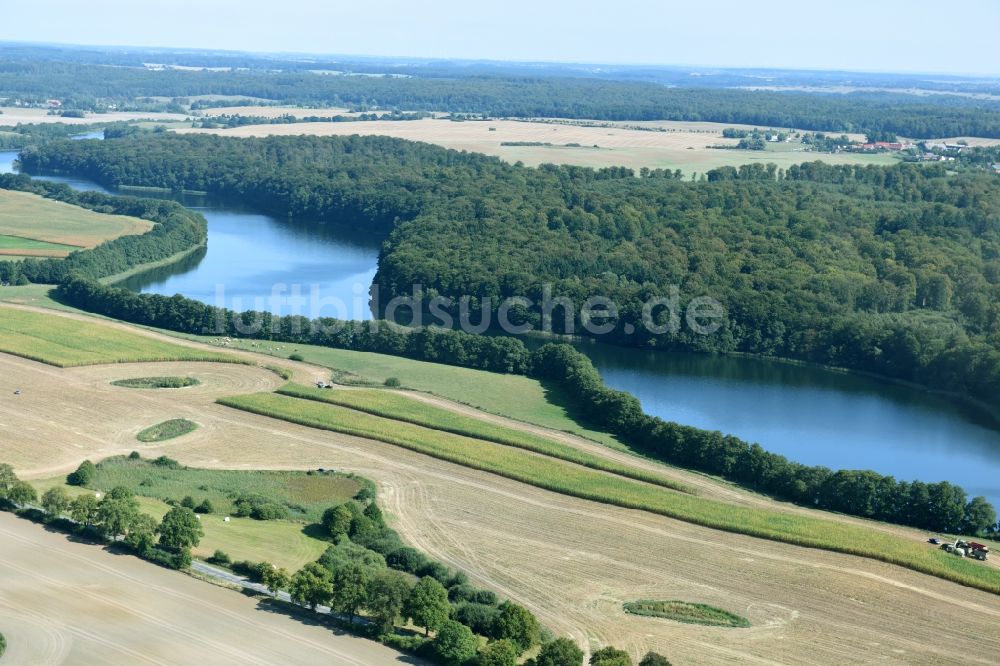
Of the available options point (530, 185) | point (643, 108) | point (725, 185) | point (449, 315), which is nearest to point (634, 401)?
point (449, 315)

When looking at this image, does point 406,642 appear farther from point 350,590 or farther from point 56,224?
point 56,224

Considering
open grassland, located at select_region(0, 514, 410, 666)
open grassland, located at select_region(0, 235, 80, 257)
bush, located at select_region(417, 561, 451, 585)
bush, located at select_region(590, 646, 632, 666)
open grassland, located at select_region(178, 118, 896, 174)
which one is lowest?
open grassland, located at select_region(0, 514, 410, 666)

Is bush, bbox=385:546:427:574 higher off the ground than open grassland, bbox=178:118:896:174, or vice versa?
open grassland, bbox=178:118:896:174

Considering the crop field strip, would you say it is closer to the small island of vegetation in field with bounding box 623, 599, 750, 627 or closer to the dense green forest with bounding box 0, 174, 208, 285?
the dense green forest with bounding box 0, 174, 208, 285

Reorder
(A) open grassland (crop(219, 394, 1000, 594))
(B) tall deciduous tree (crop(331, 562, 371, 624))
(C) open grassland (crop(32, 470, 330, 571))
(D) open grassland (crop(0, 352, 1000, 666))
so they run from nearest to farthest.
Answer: (B) tall deciduous tree (crop(331, 562, 371, 624)) < (D) open grassland (crop(0, 352, 1000, 666)) < (C) open grassland (crop(32, 470, 330, 571)) < (A) open grassland (crop(219, 394, 1000, 594))

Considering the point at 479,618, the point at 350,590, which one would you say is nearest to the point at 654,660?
the point at 479,618

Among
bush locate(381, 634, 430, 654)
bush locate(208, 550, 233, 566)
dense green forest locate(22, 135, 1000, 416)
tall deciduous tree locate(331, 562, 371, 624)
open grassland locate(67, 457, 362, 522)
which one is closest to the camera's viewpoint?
bush locate(381, 634, 430, 654)

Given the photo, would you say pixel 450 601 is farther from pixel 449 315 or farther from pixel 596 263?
pixel 596 263

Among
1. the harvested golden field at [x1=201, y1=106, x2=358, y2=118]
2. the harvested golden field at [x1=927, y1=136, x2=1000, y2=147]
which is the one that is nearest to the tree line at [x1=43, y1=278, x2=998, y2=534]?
the harvested golden field at [x1=927, y1=136, x2=1000, y2=147]
